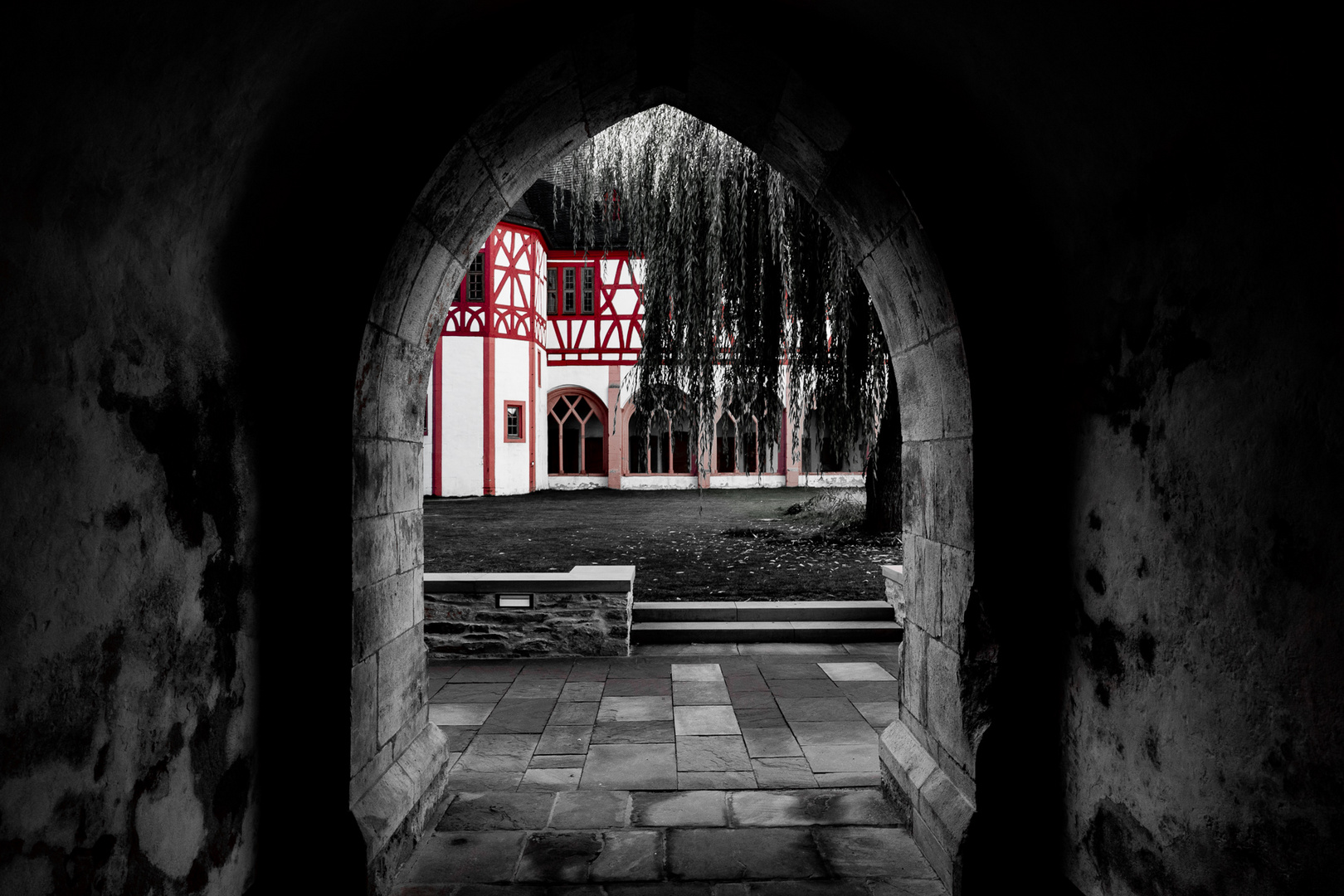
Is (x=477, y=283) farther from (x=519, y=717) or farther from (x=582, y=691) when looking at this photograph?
(x=519, y=717)

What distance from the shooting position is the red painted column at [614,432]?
802 inches

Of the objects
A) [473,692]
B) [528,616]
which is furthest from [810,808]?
[528,616]

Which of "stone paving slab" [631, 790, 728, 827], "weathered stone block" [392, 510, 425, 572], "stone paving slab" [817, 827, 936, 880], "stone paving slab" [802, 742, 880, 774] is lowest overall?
"stone paving slab" [802, 742, 880, 774]

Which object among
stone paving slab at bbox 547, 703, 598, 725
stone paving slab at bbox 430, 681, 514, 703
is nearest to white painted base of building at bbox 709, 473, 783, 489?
stone paving slab at bbox 430, 681, 514, 703

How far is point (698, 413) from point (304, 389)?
552 centimetres

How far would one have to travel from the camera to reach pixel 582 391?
20.7 m

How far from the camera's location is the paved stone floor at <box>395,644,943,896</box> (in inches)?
94.2

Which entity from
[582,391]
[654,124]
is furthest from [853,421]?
[582,391]

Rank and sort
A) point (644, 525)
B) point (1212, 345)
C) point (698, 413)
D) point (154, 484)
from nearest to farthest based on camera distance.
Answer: point (1212, 345)
point (154, 484)
point (698, 413)
point (644, 525)

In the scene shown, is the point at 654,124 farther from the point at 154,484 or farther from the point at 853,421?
the point at 154,484

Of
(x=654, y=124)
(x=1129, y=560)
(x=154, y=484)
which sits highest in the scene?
(x=654, y=124)

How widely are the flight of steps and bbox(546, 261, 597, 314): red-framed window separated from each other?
613 inches

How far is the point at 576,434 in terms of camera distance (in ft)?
69.7

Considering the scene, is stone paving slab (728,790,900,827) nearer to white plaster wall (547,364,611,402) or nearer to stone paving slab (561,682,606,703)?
stone paving slab (561,682,606,703)
